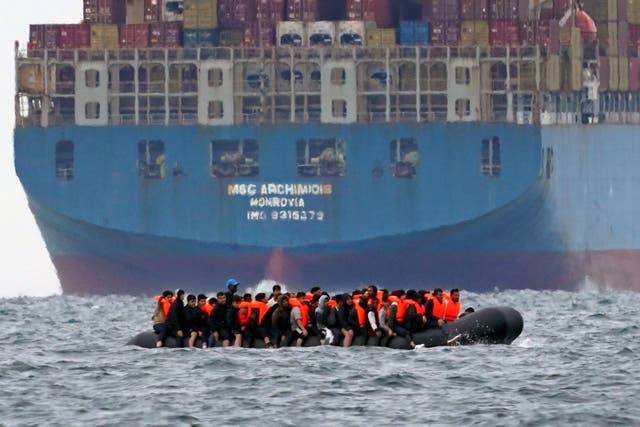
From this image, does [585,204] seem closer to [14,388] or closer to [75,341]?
[75,341]

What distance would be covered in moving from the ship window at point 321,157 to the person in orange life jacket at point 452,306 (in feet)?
130

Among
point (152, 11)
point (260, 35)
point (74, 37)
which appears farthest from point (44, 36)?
point (260, 35)

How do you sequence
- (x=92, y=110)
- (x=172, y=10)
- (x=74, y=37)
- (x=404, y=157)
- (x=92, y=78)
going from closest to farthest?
(x=404, y=157) < (x=92, y=78) < (x=74, y=37) < (x=172, y=10) < (x=92, y=110)

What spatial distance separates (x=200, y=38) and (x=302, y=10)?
4.18m

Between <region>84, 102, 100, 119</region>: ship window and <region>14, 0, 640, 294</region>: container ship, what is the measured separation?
0.26 ft

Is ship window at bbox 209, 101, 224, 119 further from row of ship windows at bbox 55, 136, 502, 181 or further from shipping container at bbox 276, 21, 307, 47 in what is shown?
shipping container at bbox 276, 21, 307, 47

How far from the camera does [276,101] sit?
94125 mm

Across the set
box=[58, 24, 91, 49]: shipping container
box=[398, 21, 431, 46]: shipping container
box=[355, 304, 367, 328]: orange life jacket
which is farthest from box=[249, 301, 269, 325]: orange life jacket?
box=[58, 24, 91, 49]: shipping container

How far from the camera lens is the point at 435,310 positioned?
52938 millimetres

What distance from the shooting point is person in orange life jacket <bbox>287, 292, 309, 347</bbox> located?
173ft

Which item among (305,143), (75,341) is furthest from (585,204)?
(75,341)

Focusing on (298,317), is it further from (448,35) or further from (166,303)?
(448,35)

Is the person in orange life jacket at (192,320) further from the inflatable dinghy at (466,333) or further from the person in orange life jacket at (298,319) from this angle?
the person in orange life jacket at (298,319)

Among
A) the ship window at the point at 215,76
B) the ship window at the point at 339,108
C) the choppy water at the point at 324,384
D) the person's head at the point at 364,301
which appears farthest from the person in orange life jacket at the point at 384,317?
the ship window at the point at 215,76
